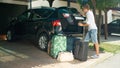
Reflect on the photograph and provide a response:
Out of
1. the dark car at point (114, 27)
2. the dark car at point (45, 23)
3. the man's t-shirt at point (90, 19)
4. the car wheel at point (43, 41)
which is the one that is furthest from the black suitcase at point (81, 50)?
the dark car at point (114, 27)

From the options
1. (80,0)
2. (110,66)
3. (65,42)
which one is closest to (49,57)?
(65,42)

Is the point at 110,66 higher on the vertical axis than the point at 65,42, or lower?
lower

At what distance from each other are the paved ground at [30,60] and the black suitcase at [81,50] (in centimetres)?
21

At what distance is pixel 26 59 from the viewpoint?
1005 centimetres

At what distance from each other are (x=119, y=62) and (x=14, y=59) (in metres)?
4.05

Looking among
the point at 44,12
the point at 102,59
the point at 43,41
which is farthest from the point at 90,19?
the point at 44,12

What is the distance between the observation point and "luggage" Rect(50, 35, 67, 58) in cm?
1047

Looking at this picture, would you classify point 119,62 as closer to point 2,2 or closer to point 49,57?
point 49,57

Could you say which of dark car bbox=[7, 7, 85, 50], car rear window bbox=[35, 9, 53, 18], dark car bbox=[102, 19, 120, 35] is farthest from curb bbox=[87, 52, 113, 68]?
dark car bbox=[102, 19, 120, 35]

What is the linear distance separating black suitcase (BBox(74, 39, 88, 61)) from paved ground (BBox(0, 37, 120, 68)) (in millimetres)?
210

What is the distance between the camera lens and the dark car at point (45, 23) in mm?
11797

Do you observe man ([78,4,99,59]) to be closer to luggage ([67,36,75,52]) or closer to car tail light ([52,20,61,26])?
luggage ([67,36,75,52])

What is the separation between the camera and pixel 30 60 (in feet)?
32.6

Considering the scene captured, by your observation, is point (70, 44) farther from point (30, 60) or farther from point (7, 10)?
point (7, 10)
